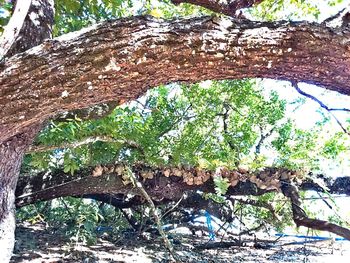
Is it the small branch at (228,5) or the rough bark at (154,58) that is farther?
the small branch at (228,5)

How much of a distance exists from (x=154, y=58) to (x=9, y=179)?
1783 millimetres

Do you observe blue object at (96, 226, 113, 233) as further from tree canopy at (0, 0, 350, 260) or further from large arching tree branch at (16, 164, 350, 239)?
large arching tree branch at (16, 164, 350, 239)

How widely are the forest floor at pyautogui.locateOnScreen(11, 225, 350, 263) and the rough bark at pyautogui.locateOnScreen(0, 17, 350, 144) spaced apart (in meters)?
2.77

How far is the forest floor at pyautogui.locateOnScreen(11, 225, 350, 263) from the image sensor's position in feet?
14.1

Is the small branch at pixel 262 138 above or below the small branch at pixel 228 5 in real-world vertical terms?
below

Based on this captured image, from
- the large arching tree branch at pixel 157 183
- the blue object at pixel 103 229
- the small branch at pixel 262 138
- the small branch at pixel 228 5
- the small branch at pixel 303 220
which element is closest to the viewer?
the small branch at pixel 228 5

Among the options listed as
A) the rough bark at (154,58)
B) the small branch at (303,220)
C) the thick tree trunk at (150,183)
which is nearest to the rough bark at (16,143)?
the rough bark at (154,58)

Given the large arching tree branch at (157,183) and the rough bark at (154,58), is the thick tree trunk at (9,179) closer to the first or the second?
the rough bark at (154,58)

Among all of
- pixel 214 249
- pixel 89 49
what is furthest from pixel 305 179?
pixel 89 49

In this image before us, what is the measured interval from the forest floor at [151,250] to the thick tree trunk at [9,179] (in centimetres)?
119

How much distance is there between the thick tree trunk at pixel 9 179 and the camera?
2.60 meters

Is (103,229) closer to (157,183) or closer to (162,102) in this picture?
(157,183)

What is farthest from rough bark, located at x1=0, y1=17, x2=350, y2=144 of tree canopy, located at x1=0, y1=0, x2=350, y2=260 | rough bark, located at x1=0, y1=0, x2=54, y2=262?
rough bark, located at x1=0, y1=0, x2=54, y2=262

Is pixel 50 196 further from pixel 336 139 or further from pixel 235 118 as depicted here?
pixel 336 139
